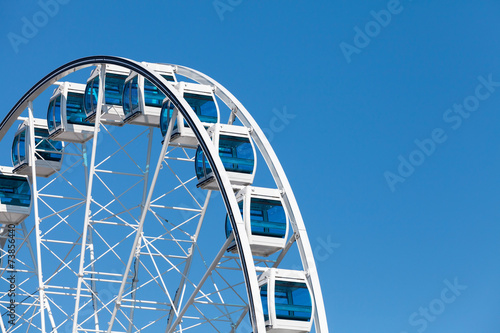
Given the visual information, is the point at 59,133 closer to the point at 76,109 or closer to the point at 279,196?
the point at 76,109

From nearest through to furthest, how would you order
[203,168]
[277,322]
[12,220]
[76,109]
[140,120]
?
[277,322] → [203,168] → [140,120] → [76,109] → [12,220]


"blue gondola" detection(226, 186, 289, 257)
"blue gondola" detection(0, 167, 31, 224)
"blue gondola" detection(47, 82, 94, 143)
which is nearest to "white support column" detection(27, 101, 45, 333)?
"blue gondola" detection(47, 82, 94, 143)

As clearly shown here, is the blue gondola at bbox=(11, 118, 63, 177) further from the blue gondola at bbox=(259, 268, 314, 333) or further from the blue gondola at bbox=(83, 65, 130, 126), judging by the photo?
the blue gondola at bbox=(259, 268, 314, 333)

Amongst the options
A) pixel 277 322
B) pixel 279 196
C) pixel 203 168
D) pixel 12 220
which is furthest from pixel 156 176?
pixel 12 220

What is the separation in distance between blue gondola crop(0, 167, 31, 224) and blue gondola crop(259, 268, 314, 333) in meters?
18.4

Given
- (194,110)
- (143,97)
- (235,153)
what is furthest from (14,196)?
(235,153)

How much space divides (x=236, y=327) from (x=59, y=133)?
1176 centimetres

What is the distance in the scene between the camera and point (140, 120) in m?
46.6

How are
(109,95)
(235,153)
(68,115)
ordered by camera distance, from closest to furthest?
1. (235,153)
2. (109,95)
3. (68,115)

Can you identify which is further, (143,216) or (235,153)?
(143,216)

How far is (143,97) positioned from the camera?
45719 millimetres

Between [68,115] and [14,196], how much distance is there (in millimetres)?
5643

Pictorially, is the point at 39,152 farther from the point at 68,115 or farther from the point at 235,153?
the point at 235,153

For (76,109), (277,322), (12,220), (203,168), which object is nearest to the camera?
(277,322)
